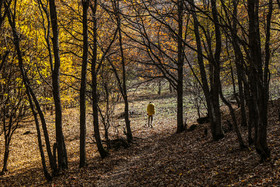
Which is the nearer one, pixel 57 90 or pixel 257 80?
pixel 257 80

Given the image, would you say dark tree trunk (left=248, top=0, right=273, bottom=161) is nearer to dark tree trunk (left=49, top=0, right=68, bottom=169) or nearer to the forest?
the forest

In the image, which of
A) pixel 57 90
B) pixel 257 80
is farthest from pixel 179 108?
pixel 257 80

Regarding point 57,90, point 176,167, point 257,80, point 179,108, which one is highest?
point 57,90

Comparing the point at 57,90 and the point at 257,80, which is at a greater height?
the point at 57,90

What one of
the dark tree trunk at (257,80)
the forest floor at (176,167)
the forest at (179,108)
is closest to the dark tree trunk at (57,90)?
the forest at (179,108)

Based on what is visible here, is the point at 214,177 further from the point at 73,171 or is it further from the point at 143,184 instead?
the point at 73,171

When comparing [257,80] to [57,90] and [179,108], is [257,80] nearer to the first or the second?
[57,90]

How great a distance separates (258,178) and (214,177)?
1.19 m

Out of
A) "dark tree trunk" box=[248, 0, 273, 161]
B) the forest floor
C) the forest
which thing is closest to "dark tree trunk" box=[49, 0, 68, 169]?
the forest

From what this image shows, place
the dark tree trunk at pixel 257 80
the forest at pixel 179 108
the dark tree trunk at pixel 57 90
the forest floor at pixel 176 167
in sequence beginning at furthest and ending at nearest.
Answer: the dark tree trunk at pixel 57 90
the forest floor at pixel 176 167
the forest at pixel 179 108
the dark tree trunk at pixel 257 80

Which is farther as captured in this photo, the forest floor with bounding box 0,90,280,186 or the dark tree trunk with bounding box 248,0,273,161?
the forest floor with bounding box 0,90,280,186

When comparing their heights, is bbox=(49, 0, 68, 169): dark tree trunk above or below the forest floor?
above

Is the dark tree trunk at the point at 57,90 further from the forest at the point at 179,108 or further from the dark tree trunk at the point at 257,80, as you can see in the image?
the dark tree trunk at the point at 257,80

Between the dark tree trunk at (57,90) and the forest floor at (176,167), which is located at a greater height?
the dark tree trunk at (57,90)
